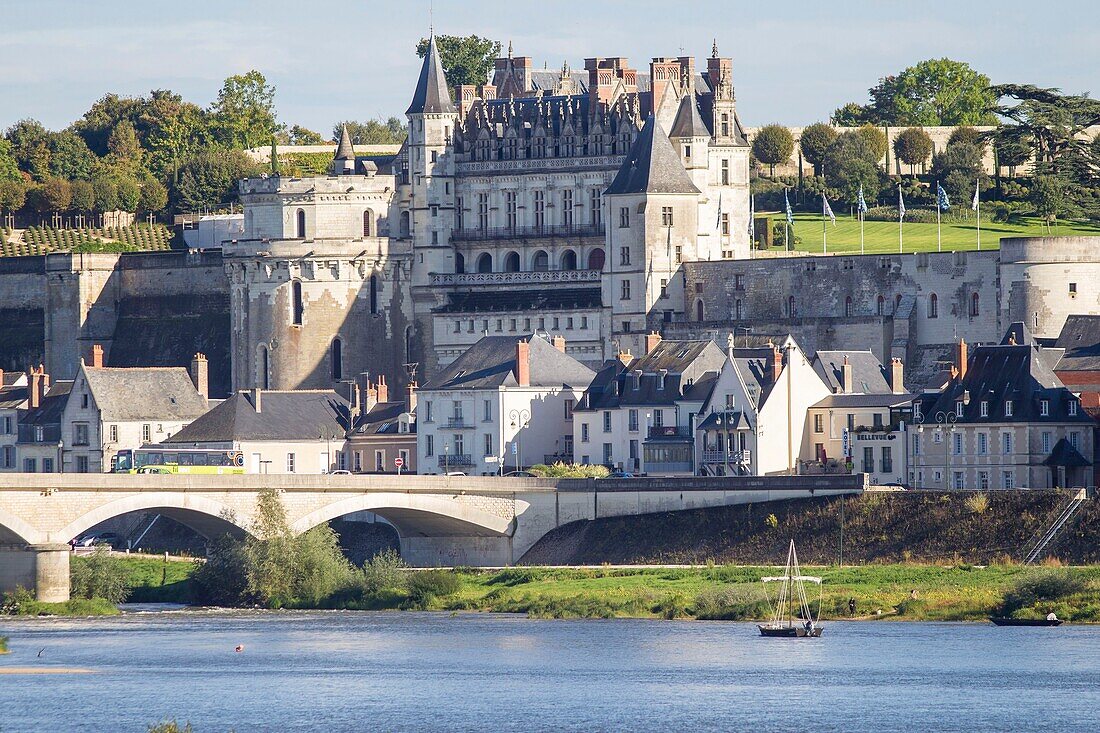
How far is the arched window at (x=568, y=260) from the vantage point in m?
110

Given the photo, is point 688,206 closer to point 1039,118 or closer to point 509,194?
point 509,194

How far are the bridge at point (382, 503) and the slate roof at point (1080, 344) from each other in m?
12.1

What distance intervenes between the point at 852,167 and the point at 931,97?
72.5 feet

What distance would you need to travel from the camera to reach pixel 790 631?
64.6m

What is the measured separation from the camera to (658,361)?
87938 mm

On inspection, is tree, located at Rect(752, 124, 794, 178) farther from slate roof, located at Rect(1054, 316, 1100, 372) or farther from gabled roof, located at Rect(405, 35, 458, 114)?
slate roof, located at Rect(1054, 316, 1100, 372)

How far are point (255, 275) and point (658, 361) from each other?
90.1ft

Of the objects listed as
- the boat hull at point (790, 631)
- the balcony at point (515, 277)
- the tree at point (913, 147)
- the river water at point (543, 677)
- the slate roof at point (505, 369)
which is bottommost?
the river water at point (543, 677)

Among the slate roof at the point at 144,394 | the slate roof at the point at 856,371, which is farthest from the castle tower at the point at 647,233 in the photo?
the slate roof at the point at 144,394

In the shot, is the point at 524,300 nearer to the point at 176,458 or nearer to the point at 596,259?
the point at 596,259

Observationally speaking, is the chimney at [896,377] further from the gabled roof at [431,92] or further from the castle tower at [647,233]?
the gabled roof at [431,92]

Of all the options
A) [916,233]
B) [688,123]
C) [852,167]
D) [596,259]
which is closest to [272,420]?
[596,259]

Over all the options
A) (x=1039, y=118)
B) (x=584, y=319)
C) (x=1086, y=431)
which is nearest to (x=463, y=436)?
(x=584, y=319)

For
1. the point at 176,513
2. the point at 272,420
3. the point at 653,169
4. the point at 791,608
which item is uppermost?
the point at 653,169
